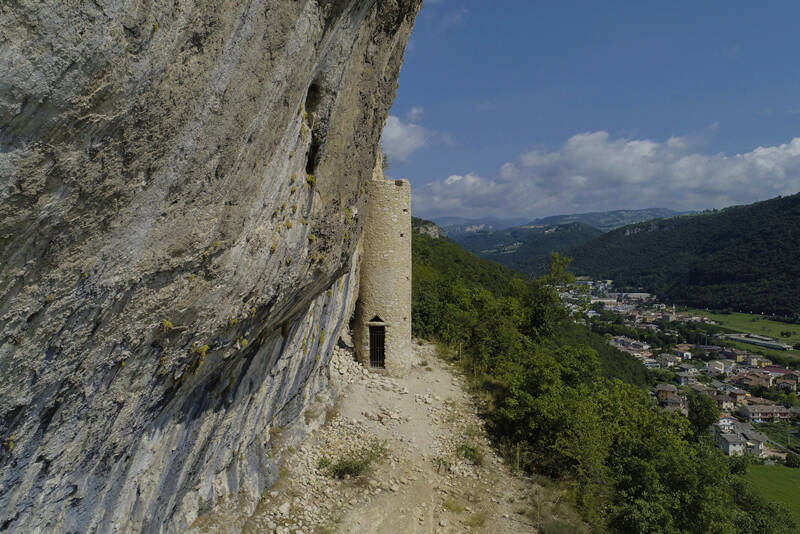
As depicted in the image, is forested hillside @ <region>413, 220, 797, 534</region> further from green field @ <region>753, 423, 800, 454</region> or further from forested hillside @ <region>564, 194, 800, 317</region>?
forested hillside @ <region>564, 194, 800, 317</region>

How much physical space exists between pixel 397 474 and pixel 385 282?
5.83m

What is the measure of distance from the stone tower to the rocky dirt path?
0.74 meters

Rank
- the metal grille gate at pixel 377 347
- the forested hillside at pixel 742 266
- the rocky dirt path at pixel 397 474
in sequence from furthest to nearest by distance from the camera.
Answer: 1. the forested hillside at pixel 742 266
2. the metal grille gate at pixel 377 347
3. the rocky dirt path at pixel 397 474

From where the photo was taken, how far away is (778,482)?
38.4 meters

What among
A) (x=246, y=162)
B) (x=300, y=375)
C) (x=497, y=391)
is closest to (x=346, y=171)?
(x=246, y=162)

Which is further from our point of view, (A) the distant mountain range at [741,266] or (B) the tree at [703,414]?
(A) the distant mountain range at [741,266]

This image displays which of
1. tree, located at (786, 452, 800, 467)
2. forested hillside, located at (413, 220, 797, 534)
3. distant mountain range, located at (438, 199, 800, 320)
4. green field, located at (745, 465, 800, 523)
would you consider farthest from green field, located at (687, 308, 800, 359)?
forested hillside, located at (413, 220, 797, 534)

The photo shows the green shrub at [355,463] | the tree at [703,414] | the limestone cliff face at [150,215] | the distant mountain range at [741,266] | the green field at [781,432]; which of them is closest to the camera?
the limestone cliff face at [150,215]

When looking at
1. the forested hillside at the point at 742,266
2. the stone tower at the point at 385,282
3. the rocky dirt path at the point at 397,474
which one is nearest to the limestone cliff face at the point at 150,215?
the rocky dirt path at the point at 397,474

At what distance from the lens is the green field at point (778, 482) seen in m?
33.3

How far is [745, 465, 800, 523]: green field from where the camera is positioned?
33328mm

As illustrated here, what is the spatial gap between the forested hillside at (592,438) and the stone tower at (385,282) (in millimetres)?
3541

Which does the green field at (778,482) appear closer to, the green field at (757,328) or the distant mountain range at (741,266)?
the green field at (757,328)

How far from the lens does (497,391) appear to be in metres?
15.1
